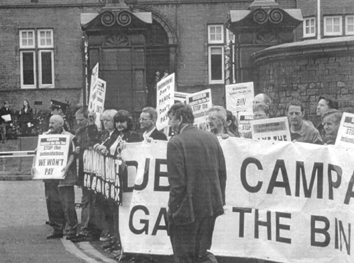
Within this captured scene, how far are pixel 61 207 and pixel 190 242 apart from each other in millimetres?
5136

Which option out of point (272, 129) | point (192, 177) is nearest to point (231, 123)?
point (272, 129)

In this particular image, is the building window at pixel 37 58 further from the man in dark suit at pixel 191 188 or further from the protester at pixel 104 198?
the man in dark suit at pixel 191 188

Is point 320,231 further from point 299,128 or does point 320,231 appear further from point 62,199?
point 62,199

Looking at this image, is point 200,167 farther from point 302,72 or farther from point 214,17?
point 214,17

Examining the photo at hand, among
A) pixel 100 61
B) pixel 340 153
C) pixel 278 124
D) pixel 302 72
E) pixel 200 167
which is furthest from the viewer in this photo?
pixel 100 61

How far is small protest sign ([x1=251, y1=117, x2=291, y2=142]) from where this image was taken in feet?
32.2

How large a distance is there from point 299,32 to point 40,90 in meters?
11.8

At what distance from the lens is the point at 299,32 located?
37.6 metres

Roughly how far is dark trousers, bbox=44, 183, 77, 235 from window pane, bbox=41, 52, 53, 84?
1020 inches

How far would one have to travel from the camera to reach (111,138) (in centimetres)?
1155

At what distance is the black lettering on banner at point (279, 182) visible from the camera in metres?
9.45

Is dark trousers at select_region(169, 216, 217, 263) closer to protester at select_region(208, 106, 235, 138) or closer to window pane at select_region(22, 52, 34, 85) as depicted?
protester at select_region(208, 106, 235, 138)

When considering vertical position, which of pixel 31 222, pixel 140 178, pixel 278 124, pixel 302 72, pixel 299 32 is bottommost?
pixel 31 222

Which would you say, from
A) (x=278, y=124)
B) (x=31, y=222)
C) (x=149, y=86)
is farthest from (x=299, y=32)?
(x=278, y=124)
